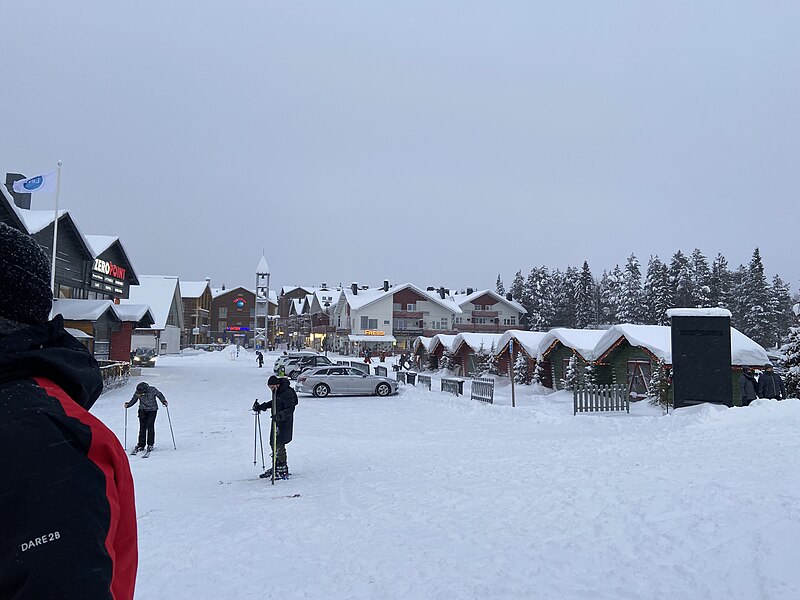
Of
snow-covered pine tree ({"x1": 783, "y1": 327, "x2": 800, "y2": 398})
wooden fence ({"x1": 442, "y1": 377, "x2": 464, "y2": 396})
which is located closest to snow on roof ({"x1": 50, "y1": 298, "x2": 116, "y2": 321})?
wooden fence ({"x1": 442, "y1": 377, "x2": 464, "y2": 396})

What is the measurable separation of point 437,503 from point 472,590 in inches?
116

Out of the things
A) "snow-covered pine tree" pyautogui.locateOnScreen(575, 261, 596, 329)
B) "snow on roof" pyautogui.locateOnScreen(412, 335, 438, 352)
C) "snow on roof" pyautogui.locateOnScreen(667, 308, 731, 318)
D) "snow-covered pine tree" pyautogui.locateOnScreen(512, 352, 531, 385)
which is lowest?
"snow-covered pine tree" pyautogui.locateOnScreen(512, 352, 531, 385)

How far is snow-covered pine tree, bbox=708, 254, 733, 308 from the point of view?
67.2 meters

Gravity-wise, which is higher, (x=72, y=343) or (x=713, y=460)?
(x=72, y=343)

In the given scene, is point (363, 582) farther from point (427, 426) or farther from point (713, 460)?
point (427, 426)

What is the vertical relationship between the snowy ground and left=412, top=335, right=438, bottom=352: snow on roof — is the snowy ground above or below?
below

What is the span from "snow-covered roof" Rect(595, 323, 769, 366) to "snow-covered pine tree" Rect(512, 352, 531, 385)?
7.20m

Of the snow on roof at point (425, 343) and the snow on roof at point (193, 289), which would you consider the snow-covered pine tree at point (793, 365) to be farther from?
the snow on roof at point (193, 289)

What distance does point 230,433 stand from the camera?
1569 cm

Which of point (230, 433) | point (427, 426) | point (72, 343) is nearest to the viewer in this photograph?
point (72, 343)

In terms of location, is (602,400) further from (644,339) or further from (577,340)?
(577,340)

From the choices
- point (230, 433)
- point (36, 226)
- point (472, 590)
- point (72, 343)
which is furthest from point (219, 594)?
point (36, 226)

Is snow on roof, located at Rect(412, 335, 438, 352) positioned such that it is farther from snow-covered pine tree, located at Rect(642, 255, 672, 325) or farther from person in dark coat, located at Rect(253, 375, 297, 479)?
snow-covered pine tree, located at Rect(642, 255, 672, 325)

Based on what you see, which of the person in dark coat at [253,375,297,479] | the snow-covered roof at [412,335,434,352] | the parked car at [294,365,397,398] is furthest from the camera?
the snow-covered roof at [412,335,434,352]
